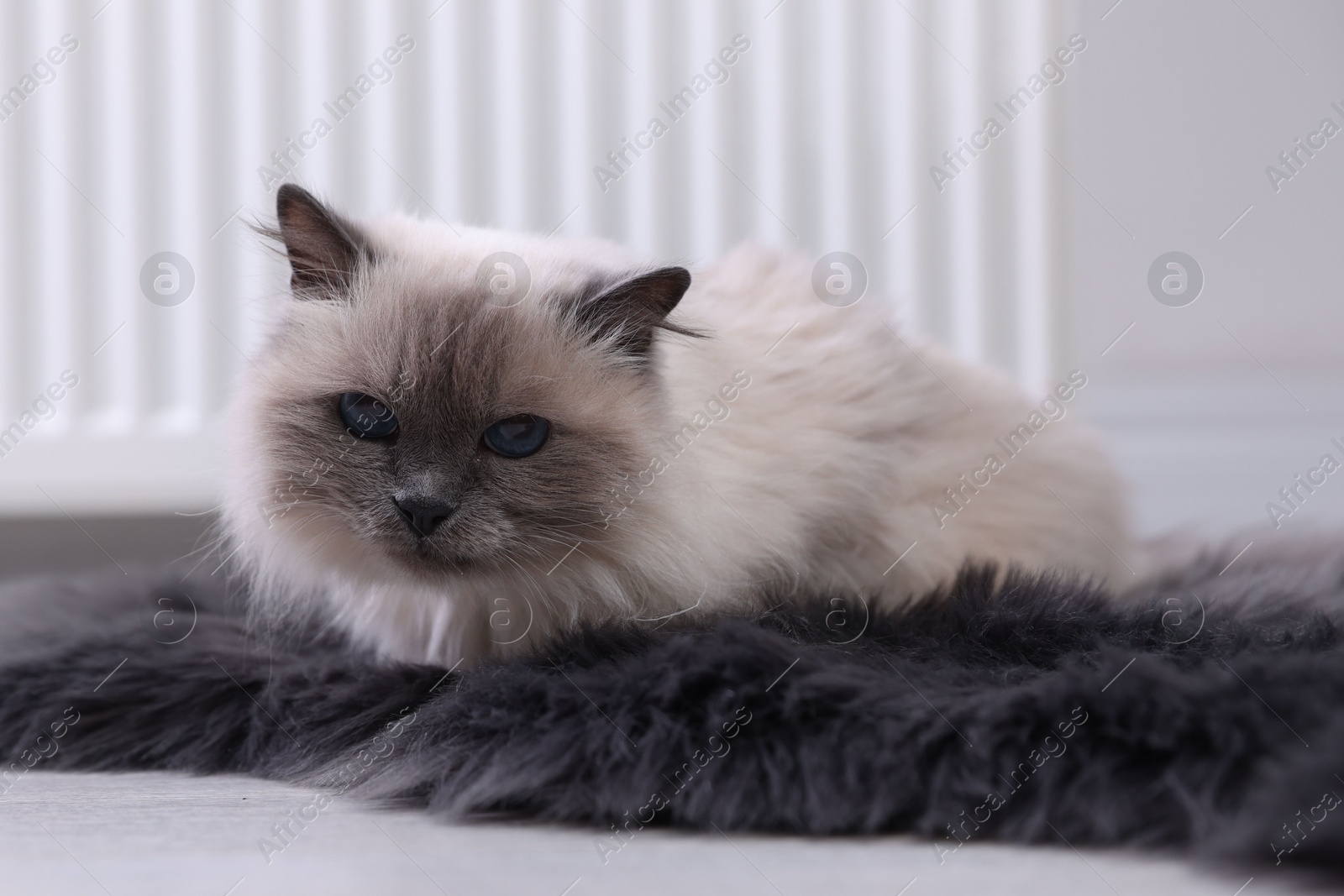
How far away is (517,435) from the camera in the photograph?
3.93 feet

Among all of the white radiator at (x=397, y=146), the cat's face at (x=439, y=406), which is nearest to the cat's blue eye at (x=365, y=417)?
the cat's face at (x=439, y=406)

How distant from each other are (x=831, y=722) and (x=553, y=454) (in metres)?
0.43

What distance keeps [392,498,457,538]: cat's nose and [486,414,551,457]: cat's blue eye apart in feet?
0.29

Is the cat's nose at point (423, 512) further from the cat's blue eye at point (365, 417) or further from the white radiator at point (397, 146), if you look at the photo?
the white radiator at point (397, 146)

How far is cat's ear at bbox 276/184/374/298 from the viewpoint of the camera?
4.09ft

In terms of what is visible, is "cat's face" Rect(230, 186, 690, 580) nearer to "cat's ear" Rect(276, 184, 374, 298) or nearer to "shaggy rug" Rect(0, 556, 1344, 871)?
"cat's ear" Rect(276, 184, 374, 298)

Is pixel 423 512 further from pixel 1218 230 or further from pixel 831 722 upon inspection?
pixel 1218 230

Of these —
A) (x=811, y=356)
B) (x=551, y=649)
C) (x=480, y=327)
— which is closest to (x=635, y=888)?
(x=551, y=649)

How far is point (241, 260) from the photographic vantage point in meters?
2.41

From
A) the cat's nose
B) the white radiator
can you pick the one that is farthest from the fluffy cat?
the white radiator

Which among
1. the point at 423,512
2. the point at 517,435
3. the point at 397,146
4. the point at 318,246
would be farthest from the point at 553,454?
the point at 397,146

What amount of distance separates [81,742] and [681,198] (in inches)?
63.2

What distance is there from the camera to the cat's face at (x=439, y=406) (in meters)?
1.16

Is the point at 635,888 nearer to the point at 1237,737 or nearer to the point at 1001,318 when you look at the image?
the point at 1237,737
